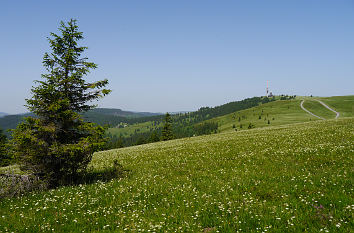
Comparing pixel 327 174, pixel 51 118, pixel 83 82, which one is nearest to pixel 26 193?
pixel 51 118

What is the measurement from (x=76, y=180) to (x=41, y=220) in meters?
5.21

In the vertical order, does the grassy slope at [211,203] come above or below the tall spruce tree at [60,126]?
below

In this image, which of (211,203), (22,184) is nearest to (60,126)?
(22,184)

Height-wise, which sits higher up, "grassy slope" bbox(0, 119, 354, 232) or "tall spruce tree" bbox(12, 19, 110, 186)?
"tall spruce tree" bbox(12, 19, 110, 186)

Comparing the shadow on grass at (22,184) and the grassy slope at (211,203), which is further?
the shadow on grass at (22,184)

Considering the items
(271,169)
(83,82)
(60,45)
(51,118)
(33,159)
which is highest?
(60,45)

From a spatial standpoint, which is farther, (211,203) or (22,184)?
(22,184)

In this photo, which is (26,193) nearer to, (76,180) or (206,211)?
(76,180)

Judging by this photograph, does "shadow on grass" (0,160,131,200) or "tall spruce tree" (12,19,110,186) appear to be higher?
"tall spruce tree" (12,19,110,186)

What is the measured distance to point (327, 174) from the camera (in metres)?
8.65

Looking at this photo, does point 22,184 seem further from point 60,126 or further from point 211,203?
point 211,203

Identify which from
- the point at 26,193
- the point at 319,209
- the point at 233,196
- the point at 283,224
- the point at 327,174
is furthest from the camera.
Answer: the point at 26,193

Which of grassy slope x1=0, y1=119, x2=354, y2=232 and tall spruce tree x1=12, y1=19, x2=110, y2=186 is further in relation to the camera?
tall spruce tree x1=12, y1=19, x2=110, y2=186

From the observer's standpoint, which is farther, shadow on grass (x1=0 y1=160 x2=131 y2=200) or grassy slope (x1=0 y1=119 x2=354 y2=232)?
shadow on grass (x1=0 y1=160 x2=131 y2=200)
